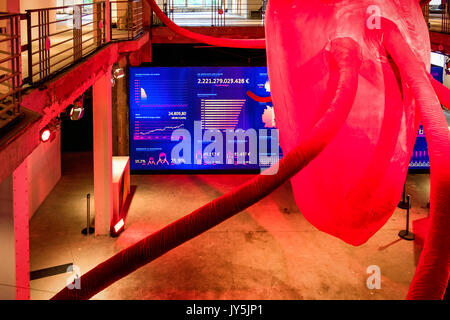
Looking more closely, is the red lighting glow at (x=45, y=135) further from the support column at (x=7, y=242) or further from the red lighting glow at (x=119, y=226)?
the red lighting glow at (x=119, y=226)

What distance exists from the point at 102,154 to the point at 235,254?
9.40ft

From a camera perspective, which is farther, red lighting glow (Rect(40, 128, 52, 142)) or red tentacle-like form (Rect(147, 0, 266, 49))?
red lighting glow (Rect(40, 128, 52, 142))

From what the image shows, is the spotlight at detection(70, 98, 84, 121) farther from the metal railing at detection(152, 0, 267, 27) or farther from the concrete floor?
the metal railing at detection(152, 0, 267, 27)

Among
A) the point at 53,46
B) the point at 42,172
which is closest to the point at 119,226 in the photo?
the point at 42,172

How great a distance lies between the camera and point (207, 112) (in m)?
12.3

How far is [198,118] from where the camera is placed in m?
12.3

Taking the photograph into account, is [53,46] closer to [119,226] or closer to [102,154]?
[102,154]

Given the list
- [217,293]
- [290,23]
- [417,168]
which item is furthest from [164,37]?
[290,23]

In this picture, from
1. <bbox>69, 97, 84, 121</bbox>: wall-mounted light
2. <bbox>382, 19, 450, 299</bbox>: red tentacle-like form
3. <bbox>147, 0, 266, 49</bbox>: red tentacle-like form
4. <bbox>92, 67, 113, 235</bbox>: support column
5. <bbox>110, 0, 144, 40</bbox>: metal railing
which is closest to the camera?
<bbox>382, 19, 450, 299</bbox>: red tentacle-like form

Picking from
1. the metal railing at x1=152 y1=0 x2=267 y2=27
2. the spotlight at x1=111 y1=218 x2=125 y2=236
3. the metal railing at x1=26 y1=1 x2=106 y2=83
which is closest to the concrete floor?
the spotlight at x1=111 y1=218 x2=125 y2=236

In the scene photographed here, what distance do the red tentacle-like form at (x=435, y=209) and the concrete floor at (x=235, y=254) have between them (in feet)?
17.8

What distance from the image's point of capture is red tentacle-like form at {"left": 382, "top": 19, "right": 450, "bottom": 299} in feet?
4.32

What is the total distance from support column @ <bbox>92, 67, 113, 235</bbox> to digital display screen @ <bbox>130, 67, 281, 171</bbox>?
11.7 ft

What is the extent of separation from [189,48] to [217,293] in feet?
22.9
